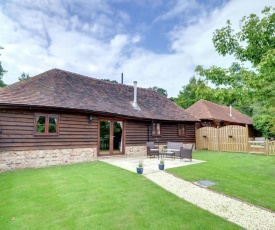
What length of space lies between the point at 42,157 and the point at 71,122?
237 centimetres

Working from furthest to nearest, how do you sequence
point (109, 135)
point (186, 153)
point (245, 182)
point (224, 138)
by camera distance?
point (224, 138) → point (109, 135) → point (186, 153) → point (245, 182)

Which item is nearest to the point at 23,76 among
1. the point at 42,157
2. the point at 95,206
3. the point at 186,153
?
the point at 42,157

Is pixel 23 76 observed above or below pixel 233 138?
above

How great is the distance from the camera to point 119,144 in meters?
13.8

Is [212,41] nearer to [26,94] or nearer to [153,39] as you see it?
[26,94]

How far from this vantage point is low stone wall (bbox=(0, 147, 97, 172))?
28.9 ft

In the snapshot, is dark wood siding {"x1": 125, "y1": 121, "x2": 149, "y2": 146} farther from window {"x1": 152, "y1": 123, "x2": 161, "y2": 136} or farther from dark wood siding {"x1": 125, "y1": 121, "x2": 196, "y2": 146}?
window {"x1": 152, "y1": 123, "x2": 161, "y2": 136}

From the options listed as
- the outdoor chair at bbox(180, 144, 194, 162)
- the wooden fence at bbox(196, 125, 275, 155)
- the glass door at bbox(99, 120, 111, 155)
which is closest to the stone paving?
the outdoor chair at bbox(180, 144, 194, 162)

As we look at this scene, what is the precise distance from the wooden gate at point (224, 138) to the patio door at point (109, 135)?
8.80 meters

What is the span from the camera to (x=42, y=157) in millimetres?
9695

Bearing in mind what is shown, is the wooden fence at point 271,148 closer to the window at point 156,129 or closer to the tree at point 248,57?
the window at point 156,129

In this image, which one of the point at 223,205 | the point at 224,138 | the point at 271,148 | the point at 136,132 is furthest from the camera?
the point at 224,138

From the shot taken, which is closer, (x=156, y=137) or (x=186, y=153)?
(x=186, y=153)

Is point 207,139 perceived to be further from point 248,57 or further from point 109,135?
point 248,57
